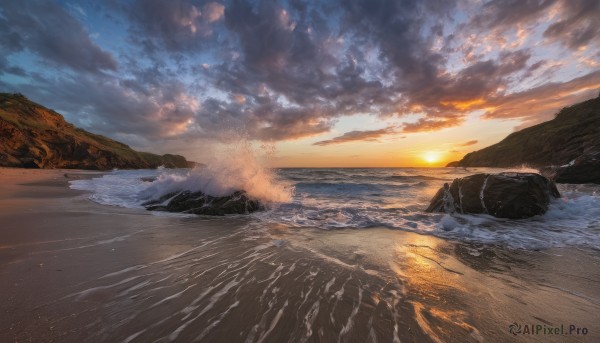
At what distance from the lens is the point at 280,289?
311 cm

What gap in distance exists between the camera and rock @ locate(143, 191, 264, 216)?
867 centimetres

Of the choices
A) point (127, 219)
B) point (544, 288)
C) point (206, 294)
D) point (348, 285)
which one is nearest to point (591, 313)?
point (544, 288)

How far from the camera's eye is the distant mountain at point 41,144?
1233 inches

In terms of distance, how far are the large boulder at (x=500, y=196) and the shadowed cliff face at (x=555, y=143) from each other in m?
13.3

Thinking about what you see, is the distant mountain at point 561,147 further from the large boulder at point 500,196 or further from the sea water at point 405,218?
the large boulder at point 500,196

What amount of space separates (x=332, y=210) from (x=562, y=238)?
5955mm

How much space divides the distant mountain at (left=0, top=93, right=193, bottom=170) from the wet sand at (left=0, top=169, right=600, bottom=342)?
3897 cm

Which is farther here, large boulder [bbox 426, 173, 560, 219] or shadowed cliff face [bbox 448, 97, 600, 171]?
shadowed cliff face [bbox 448, 97, 600, 171]

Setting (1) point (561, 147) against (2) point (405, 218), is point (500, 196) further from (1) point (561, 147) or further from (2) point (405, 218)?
(1) point (561, 147)

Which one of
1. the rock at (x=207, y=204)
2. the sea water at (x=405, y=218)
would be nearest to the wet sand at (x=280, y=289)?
the sea water at (x=405, y=218)

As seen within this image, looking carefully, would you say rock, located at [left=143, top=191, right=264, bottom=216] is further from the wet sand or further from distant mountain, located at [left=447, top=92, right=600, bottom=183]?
distant mountain, located at [left=447, top=92, right=600, bottom=183]

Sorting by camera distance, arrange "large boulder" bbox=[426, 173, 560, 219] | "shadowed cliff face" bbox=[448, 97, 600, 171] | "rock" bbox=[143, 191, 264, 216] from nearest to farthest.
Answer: "large boulder" bbox=[426, 173, 560, 219]
"rock" bbox=[143, 191, 264, 216]
"shadowed cliff face" bbox=[448, 97, 600, 171]

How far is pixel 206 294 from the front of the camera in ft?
9.61

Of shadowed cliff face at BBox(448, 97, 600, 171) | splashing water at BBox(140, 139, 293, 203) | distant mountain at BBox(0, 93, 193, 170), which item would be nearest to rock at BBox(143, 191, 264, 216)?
splashing water at BBox(140, 139, 293, 203)
